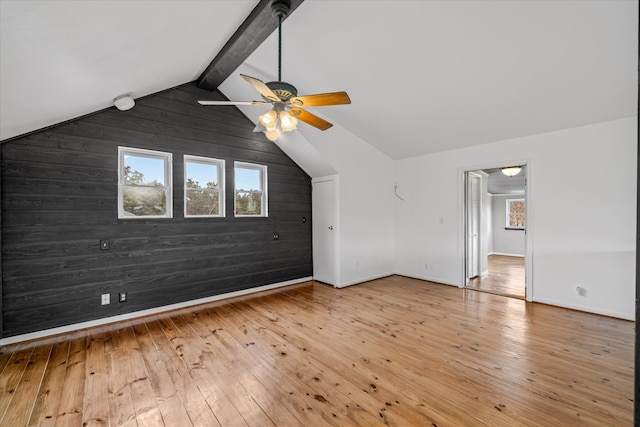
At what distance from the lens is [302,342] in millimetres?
2877

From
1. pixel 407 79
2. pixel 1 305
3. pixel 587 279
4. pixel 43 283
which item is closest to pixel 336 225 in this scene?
pixel 407 79

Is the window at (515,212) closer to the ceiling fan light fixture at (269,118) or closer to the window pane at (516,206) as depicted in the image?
the window pane at (516,206)

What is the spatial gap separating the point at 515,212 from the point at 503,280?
5017 millimetres

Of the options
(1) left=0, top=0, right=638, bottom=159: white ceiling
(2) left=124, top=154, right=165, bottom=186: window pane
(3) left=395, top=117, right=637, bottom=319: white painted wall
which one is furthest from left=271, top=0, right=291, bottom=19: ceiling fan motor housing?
(3) left=395, top=117, right=637, bottom=319: white painted wall

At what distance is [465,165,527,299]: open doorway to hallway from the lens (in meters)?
5.00

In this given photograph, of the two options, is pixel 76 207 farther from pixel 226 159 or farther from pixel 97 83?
pixel 226 159

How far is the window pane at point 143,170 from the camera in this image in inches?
142

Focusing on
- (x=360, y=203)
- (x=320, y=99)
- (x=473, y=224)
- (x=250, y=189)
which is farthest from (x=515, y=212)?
(x=320, y=99)

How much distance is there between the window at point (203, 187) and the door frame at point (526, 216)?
422 cm

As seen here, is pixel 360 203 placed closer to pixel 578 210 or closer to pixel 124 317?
pixel 578 210

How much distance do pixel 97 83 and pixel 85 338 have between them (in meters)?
2.73

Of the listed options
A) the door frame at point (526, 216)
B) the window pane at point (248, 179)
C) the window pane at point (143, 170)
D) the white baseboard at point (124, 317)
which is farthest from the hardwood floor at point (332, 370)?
the window pane at point (248, 179)

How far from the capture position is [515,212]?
30.2ft

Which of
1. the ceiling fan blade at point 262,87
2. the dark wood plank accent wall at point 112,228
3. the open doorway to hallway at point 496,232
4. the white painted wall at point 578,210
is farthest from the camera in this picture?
the open doorway to hallway at point 496,232
